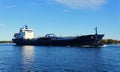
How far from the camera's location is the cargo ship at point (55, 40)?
12218cm

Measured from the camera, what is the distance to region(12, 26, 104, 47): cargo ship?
401 ft

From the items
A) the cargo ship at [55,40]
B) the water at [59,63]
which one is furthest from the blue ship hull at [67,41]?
the water at [59,63]

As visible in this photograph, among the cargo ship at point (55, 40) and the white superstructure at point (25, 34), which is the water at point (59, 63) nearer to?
the cargo ship at point (55, 40)

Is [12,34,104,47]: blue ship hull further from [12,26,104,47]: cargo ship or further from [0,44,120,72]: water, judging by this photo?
[0,44,120,72]: water

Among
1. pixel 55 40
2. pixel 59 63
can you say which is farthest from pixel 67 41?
pixel 59 63

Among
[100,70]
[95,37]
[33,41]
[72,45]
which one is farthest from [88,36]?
[100,70]

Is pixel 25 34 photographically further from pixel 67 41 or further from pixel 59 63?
pixel 59 63

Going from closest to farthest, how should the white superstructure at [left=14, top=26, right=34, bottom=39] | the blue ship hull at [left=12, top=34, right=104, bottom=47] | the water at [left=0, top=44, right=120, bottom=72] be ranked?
the water at [left=0, top=44, right=120, bottom=72] < the blue ship hull at [left=12, top=34, right=104, bottom=47] < the white superstructure at [left=14, top=26, right=34, bottom=39]

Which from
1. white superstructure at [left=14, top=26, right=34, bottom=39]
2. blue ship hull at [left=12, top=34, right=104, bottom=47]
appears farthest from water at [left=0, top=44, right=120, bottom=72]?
white superstructure at [left=14, top=26, right=34, bottom=39]

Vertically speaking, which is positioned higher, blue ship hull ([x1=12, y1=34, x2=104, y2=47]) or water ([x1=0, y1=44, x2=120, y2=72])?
blue ship hull ([x1=12, y1=34, x2=104, y2=47])

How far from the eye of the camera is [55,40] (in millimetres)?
139750

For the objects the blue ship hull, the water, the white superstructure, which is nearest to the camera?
the water

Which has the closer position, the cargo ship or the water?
the water

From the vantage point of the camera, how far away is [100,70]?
122 feet
